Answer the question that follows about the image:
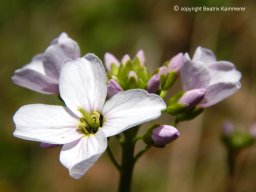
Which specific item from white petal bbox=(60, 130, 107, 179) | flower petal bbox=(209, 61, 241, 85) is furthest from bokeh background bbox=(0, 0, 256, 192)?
white petal bbox=(60, 130, 107, 179)

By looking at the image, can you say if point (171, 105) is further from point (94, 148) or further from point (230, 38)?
point (230, 38)

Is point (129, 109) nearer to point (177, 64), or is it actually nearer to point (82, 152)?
point (82, 152)

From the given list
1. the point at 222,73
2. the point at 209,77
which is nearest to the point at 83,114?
the point at 209,77

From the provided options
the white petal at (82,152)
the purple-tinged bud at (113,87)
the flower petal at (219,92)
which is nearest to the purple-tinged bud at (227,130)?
the flower petal at (219,92)

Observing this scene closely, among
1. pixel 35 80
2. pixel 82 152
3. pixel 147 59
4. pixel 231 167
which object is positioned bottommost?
pixel 231 167

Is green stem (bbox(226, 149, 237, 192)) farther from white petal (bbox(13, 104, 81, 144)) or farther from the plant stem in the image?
white petal (bbox(13, 104, 81, 144))

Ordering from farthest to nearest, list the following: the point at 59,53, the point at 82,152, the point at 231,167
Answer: the point at 231,167 < the point at 59,53 < the point at 82,152
